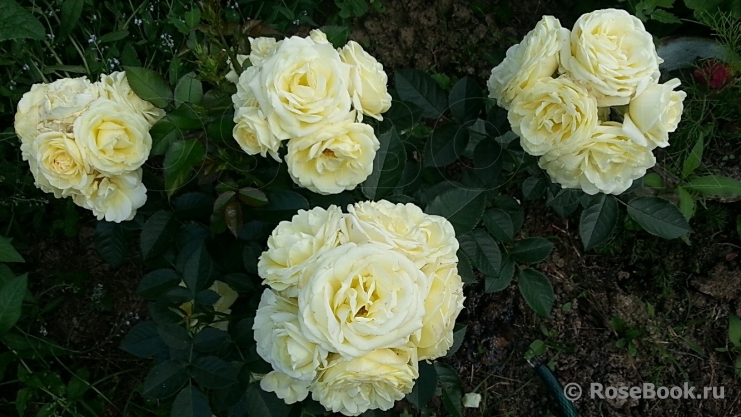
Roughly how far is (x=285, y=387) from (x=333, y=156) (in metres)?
0.46

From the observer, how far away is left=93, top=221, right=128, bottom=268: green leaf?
4.93 feet

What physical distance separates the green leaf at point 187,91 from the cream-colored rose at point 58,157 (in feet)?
0.73

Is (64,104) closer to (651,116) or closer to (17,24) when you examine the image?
(17,24)

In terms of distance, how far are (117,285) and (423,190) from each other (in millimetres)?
1289

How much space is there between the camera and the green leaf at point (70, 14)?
6.48ft

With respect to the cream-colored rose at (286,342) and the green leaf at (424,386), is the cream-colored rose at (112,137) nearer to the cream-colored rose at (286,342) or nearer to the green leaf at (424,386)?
the cream-colored rose at (286,342)

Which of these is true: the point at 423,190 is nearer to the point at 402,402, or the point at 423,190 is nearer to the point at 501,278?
the point at 501,278

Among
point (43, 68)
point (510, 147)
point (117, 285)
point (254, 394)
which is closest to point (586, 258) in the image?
point (510, 147)

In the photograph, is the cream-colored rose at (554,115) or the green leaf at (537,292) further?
the green leaf at (537,292)

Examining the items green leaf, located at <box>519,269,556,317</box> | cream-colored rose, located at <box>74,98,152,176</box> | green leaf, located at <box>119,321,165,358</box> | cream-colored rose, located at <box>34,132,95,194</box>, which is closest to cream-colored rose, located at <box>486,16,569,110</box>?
green leaf, located at <box>519,269,556,317</box>

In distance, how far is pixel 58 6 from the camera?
82.1 inches

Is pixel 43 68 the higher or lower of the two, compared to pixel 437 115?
lower

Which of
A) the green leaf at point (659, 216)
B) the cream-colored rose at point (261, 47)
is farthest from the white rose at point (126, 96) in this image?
the green leaf at point (659, 216)

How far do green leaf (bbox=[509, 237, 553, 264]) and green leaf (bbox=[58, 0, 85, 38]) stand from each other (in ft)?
5.18
